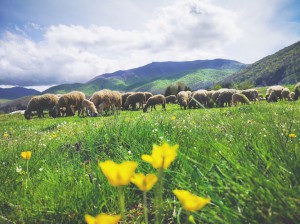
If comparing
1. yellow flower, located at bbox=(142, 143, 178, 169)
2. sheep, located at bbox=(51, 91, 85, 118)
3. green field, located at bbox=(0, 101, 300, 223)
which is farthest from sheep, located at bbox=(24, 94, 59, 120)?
yellow flower, located at bbox=(142, 143, 178, 169)

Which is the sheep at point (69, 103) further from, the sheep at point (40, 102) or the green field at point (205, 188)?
the green field at point (205, 188)

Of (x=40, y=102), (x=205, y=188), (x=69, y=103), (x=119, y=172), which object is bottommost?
(x=69, y=103)

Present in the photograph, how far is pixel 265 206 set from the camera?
172 centimetres

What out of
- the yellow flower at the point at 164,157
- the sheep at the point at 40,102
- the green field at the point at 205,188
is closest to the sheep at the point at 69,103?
the sheep at the point at 40,102

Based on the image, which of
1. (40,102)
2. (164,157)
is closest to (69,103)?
(40,102)

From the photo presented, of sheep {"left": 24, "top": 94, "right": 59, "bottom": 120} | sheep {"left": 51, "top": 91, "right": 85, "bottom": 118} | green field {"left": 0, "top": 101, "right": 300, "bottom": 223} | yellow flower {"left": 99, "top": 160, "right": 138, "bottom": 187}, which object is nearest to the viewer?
yellow flower {"left": 99, "top": 160, "right": 138, "bottom": 187}

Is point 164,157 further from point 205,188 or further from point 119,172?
point 205,188

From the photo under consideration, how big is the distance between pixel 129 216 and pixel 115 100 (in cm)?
3006

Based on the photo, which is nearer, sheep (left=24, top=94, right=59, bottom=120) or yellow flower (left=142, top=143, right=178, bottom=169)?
yellow flower (left=142, top=143, right=178, bottom=169)

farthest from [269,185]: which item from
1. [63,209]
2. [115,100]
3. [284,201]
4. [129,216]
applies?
[115,100]

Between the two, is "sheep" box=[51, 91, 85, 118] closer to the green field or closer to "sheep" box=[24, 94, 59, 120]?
"sheep" box=[24, 94, 59, 120]

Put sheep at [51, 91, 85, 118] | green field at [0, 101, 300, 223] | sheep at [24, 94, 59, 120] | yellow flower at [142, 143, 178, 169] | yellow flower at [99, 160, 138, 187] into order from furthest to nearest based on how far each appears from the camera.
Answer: sheep at [24, 94, 59, 120] < sheep at [51, 91, 85, 118] < green field at [0, 101, 300, 223] < yellow flower at [142, 143, 178, 169] < yellow flower at [99, 160, 138, 187]

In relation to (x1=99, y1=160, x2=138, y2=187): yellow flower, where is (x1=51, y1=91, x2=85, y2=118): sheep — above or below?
below

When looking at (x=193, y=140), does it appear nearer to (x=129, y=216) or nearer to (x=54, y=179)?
(x=129, y=216)
